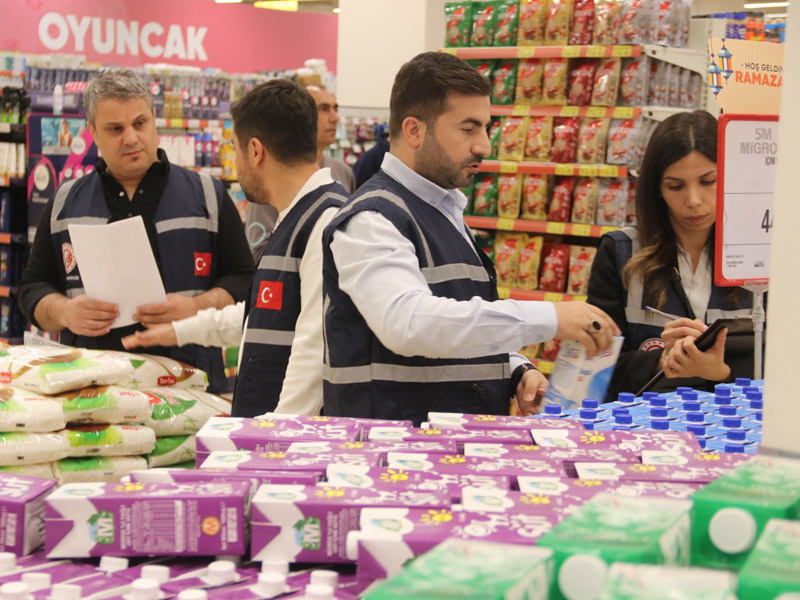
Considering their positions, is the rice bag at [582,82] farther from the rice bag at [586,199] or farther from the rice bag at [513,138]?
the rice bag at [586,199]

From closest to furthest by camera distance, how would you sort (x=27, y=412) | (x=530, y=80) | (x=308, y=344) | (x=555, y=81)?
(x=27, y=412), (x=308, y=344), (x=555, y=81), (x=530, y=80)

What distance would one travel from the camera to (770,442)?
160 centimetres

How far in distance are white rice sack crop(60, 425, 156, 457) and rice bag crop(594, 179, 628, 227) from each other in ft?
11.8

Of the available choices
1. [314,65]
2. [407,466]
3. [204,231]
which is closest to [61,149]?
[314,65]

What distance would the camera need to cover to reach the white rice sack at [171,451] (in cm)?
309

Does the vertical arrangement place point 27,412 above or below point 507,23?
below

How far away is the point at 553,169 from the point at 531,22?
890mm

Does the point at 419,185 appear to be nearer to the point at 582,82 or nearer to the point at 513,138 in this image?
the point at 582,82

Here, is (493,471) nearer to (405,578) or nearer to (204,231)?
(405,578)

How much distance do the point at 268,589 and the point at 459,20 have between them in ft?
18.4

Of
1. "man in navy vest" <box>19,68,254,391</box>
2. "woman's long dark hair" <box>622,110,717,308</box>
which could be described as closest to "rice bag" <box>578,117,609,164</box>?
"woman's long dark hair" <box>622,110,717,308</box>

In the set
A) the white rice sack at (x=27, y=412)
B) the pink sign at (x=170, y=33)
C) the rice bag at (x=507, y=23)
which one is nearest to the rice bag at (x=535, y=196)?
the rice bag at (x=507, y=23)

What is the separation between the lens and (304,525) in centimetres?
141

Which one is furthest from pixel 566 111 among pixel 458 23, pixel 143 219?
pixel 143 219
